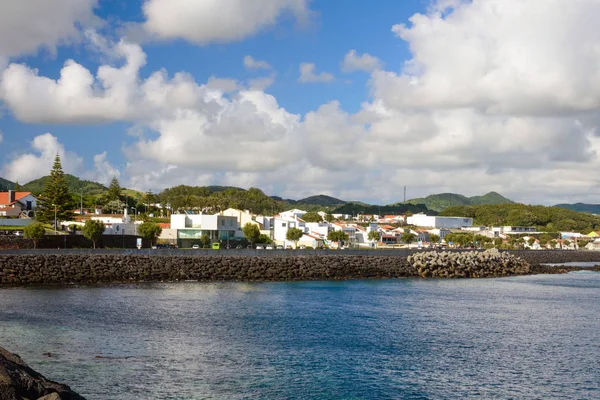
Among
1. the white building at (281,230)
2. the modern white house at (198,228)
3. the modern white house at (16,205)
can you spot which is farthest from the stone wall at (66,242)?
the modern white house at (16,205)

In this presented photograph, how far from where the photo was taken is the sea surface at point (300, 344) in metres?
18.9

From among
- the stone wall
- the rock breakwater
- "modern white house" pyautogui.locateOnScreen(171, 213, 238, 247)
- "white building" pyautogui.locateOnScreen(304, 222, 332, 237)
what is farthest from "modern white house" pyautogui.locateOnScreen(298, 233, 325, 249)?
the rock breakwater

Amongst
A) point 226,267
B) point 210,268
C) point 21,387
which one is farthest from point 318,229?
point 21,387

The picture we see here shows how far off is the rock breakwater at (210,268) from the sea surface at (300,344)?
15.0ft

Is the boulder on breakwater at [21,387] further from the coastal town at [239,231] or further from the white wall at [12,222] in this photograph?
the white wall at [12,222]

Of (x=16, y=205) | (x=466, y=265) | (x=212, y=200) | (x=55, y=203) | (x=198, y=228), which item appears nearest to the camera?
(x=466, y=265)

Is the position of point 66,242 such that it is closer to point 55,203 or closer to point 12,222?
point 55,203

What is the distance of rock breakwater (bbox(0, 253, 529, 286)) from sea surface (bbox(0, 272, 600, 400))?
15.0 feet

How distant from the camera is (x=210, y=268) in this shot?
177 ft

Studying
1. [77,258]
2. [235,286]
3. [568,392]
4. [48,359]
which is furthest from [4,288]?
[568,392]

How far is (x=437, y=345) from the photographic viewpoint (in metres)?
25.6

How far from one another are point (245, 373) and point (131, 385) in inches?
148

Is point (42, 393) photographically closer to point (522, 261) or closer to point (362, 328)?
point (362, 328)

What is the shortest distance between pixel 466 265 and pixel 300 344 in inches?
1893
